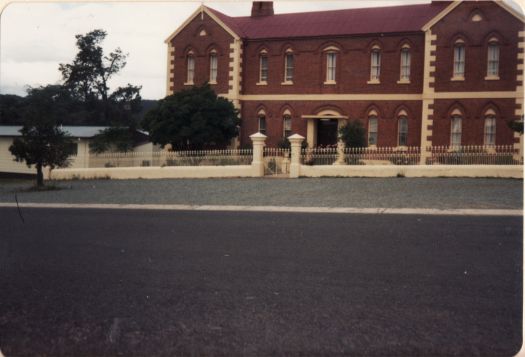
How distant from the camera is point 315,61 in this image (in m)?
33.1

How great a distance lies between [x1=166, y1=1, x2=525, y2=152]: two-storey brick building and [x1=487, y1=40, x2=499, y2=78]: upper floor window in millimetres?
46

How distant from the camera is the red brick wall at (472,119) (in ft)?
95.9

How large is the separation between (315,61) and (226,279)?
2750 centimetres

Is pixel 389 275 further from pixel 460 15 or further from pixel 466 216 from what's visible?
pixel 460 15

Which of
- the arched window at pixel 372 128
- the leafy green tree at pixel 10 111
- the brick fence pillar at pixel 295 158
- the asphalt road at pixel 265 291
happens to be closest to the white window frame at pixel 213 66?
the arched window at pixel 372 128

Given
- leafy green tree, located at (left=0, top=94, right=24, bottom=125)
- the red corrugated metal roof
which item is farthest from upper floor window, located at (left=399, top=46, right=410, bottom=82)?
leafy green tree, located at (left=0, top=94, right=24, bottom=125)

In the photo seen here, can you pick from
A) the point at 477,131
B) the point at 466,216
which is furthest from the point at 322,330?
the point at 477,131

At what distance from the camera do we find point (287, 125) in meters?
33.8

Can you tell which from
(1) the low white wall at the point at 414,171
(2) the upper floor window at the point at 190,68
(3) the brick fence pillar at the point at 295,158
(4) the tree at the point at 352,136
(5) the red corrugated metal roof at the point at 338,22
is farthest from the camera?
(2) the upper floor window at the point at 190,68

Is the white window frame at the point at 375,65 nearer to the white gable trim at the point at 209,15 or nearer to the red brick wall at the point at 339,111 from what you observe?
the red brick wall at the point at 339,111

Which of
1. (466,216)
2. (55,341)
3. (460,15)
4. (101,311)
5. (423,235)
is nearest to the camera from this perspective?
(55,341)

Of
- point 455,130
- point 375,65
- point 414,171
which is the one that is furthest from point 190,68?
point 414,171

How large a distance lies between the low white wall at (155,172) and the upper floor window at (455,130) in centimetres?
1214

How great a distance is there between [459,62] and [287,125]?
9.69 m
